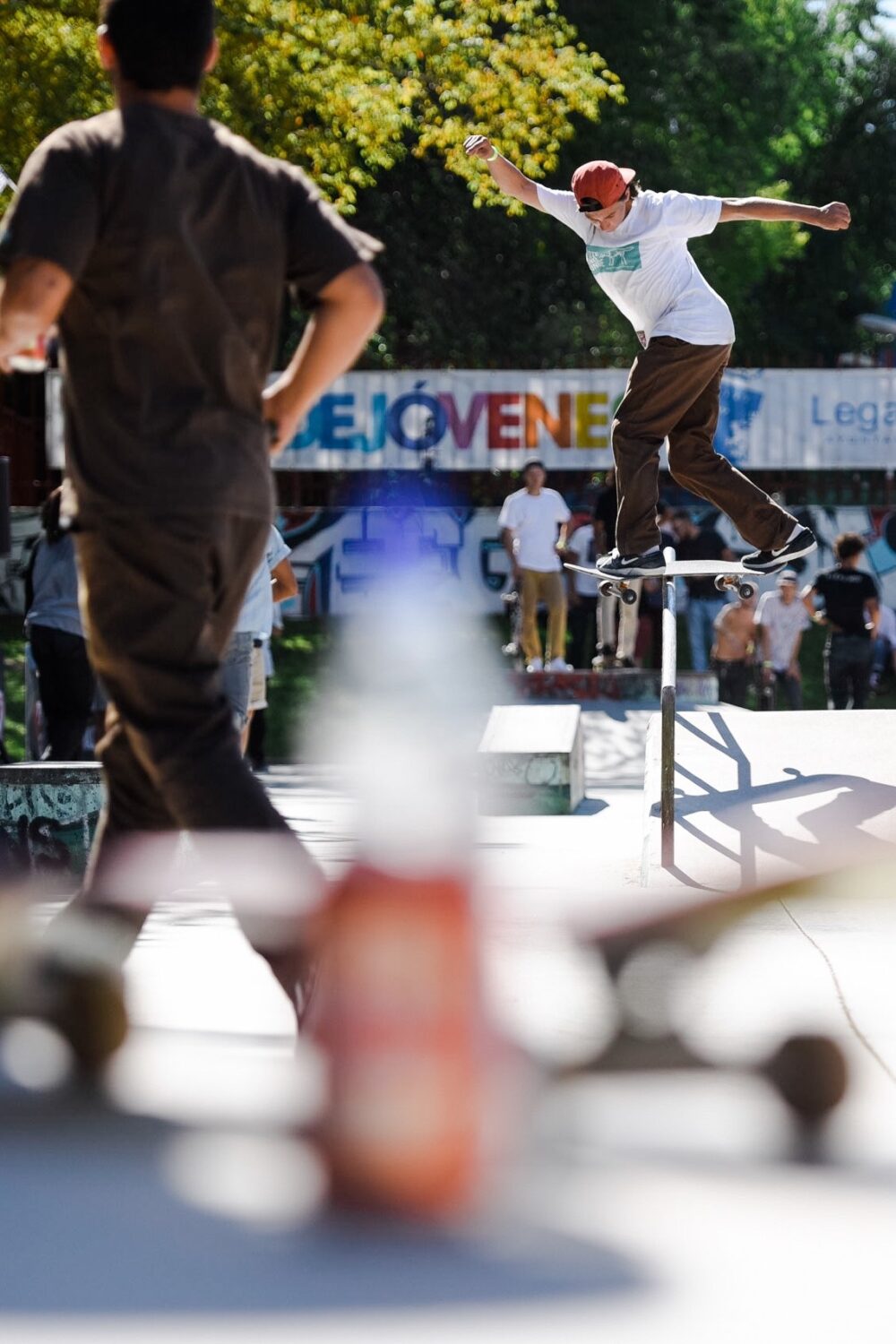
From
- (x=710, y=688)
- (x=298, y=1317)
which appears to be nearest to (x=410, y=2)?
(x=710, y=688)

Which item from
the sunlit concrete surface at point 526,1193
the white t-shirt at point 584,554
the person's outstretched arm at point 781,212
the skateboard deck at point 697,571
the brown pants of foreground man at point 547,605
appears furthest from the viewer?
the white t-shirt at point 584,554

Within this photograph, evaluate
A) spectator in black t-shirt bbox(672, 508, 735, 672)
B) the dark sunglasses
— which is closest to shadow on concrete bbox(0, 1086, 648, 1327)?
the dark sunglasses

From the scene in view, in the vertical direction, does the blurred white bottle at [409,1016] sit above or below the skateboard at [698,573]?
below

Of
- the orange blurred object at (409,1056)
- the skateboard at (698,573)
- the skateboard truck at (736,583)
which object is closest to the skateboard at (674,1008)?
the orange blurred object at (409,1056)

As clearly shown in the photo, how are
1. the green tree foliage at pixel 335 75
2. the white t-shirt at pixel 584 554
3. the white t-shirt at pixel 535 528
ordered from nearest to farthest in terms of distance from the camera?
the green tree foliage at pixel 335 75
the white t-shirt at pixel 535 528
the white t-shirt at pixel 584 554

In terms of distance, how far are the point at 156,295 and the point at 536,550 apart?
13.8 metres

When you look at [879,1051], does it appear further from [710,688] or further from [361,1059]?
[710,688]

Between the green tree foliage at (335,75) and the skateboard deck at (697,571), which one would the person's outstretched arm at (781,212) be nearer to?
the skateboard deck at (697,571)

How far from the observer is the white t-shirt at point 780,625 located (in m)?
17.4

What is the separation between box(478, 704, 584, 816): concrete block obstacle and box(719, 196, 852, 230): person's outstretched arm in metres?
4.26

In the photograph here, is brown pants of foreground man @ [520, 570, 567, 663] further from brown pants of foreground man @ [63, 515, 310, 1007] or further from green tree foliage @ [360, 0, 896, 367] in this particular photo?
brown pants of foreground man @ [63, 515, 310, 1007]

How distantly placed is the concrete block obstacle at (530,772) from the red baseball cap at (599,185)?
4342 millimetres

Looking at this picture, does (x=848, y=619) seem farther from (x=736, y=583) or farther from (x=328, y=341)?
(x=328, y=341)

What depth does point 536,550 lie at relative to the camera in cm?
1700
